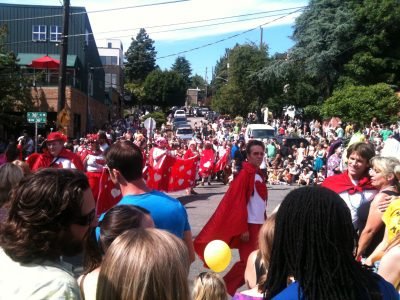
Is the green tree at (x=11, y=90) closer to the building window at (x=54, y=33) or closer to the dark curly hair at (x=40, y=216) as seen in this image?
the building window at (x=54, y=33)

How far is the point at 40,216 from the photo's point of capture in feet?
7.96

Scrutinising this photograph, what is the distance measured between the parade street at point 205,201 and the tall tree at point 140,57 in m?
99.1

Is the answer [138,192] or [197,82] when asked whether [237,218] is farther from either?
[197,82]

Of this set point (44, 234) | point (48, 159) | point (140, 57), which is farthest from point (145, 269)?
point (140, 57)

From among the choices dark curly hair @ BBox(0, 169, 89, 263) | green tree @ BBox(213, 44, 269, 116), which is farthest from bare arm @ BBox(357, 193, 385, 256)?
green tree @ BBox(213, 44, 269, 116)

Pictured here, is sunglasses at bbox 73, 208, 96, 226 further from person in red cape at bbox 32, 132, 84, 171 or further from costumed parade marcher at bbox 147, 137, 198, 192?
costumed parade marcher at bbox 147, 137, 198, 192

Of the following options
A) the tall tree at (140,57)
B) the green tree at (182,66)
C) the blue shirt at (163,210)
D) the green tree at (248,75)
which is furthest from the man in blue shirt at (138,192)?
the green tree at (182,66)

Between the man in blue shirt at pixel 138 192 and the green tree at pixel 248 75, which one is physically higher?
the green tree at pixel 248 75

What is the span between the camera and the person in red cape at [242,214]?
6.42 m

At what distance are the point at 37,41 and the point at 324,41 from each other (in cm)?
1967

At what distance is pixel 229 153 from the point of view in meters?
23.8

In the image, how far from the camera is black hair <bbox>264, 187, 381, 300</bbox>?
92.0 inches

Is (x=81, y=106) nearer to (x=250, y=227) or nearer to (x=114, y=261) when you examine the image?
(x=250, y=227)

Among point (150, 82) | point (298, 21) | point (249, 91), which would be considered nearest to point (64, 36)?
point (298, 21)
